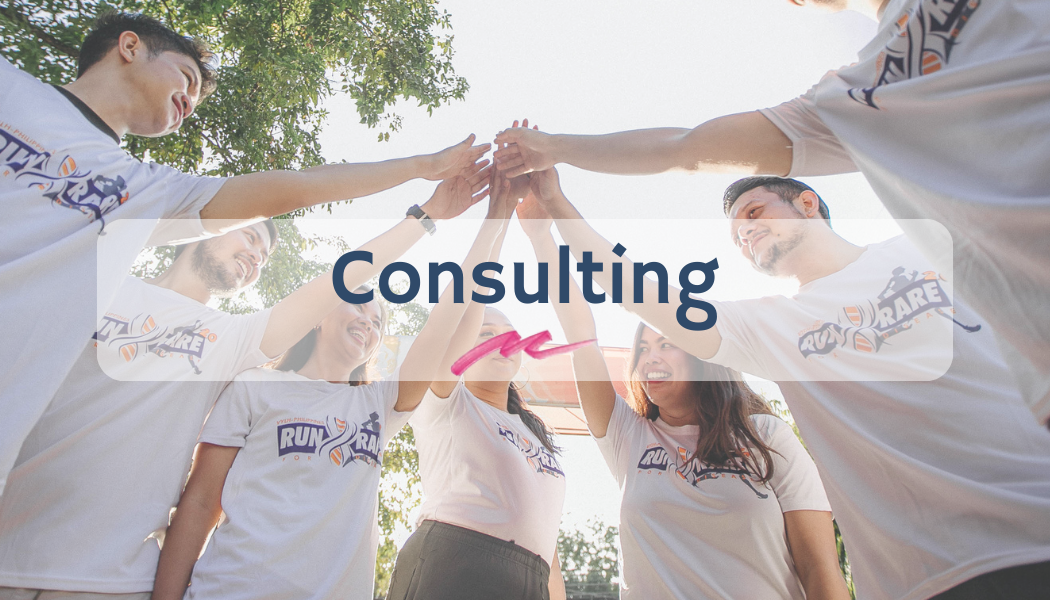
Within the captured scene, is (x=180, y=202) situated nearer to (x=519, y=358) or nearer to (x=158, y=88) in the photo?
(x=158, y=88)

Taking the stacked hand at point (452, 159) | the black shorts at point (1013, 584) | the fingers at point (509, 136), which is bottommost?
the black shorts at point (1013, 584)

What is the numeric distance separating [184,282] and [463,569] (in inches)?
61.2

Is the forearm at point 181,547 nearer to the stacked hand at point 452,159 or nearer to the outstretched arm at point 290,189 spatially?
the outstretched arm at point 290,189

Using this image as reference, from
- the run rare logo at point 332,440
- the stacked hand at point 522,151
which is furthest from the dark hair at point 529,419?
the stacked hand at point 522,151

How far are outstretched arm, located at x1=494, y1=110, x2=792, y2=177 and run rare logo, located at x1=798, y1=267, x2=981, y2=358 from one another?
20.0 inches

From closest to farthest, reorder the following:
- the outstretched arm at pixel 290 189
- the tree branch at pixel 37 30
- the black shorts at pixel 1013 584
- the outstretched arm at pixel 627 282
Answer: the black shorts at pixel 1013 584, the outstretched arm at pixel 290 189, the outstretched arm at pixel 627 282, the tree branch at pixel 37 30

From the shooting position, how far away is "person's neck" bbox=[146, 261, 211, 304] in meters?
2.21

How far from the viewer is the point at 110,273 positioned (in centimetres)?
141

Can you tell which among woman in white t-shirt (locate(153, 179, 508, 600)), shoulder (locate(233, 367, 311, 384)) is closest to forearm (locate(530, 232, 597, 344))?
woman in white t-shirt (locate(153, 179, 508, 600))

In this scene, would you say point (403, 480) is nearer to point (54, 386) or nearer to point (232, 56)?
point (232, 56)

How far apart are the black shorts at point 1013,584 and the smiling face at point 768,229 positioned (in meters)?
1.19

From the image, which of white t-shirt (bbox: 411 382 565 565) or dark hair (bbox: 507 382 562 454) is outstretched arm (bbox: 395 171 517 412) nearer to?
white t-shirt (bbox: 411 382 565 565)

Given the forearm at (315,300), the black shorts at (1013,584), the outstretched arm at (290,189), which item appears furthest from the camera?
the forearm at (315,300)

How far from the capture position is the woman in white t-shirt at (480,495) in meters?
1.99
